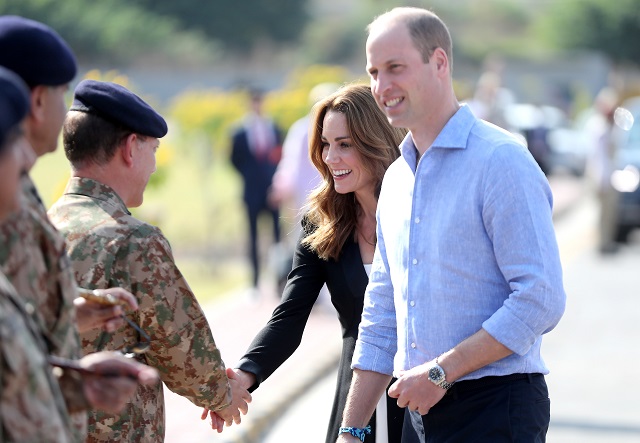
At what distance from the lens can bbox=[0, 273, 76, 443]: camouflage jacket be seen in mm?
2279

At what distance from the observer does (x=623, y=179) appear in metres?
18.5

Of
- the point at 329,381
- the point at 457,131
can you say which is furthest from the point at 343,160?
the point at 329,381

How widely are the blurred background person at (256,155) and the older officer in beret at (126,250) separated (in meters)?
9.66

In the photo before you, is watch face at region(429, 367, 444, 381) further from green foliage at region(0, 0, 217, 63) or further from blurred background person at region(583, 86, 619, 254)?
green foliage at region(0, 0, 217, 63)

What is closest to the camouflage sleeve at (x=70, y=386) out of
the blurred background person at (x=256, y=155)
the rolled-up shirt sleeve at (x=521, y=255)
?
the rolled-up shirt sleeve at (x=521, y=255)

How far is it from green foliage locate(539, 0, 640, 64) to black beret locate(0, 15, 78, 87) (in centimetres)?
7462

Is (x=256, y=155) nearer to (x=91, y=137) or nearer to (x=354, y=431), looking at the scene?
(x=354, y=431)

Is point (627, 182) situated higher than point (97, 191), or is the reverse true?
point (627, 182)

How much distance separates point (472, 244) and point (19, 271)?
4.48 ft

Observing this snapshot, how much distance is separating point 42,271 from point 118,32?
2814 inches

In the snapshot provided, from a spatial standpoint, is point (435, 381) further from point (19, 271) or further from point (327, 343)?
point (327, 343)

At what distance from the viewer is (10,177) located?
2367mm

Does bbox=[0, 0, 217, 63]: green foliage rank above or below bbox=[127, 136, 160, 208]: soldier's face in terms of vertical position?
above

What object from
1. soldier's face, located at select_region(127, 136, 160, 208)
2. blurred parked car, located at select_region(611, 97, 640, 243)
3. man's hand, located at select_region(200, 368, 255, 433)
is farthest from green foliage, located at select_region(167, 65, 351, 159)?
soldier's face, located at select_region(127, 136, 160, 208)
